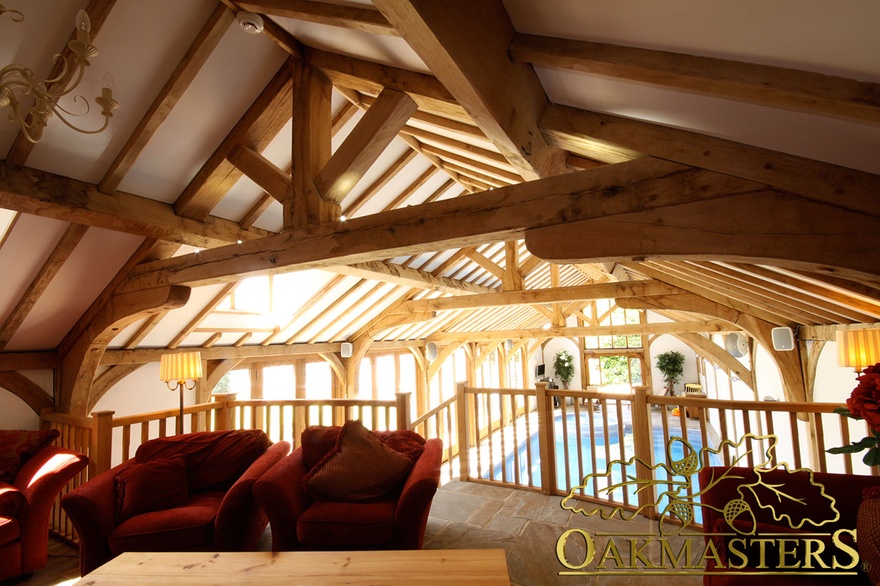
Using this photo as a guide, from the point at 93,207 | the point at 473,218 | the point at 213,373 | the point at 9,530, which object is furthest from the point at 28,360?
the point at 473,218

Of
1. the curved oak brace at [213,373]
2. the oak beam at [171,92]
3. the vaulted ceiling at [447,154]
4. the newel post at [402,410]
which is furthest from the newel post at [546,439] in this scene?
the curved oak brace at [213,373]

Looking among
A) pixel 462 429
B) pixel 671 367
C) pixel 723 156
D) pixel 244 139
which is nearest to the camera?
pixel 723 156

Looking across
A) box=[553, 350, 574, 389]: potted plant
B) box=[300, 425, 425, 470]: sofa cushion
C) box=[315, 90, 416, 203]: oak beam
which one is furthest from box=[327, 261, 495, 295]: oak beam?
box=[553, 350, 574, 389]: potted plant

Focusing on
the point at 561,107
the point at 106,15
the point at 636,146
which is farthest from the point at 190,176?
the point at 636,146

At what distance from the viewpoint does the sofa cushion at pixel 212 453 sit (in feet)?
10.3

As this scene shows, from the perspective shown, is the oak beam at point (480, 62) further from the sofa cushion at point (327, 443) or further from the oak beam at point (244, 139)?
the sofa cushion at point (327, 443)

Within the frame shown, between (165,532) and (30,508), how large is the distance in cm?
112

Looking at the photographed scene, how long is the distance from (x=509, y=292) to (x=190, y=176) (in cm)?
443

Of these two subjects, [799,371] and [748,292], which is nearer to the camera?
[748,292]

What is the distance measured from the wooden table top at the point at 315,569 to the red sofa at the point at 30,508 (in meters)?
1.44

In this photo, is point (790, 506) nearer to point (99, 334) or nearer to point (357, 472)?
point (357, 472)

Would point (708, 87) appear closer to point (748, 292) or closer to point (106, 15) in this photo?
point (106, 15)

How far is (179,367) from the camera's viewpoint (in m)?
4.16

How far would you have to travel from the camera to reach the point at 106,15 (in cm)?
228
